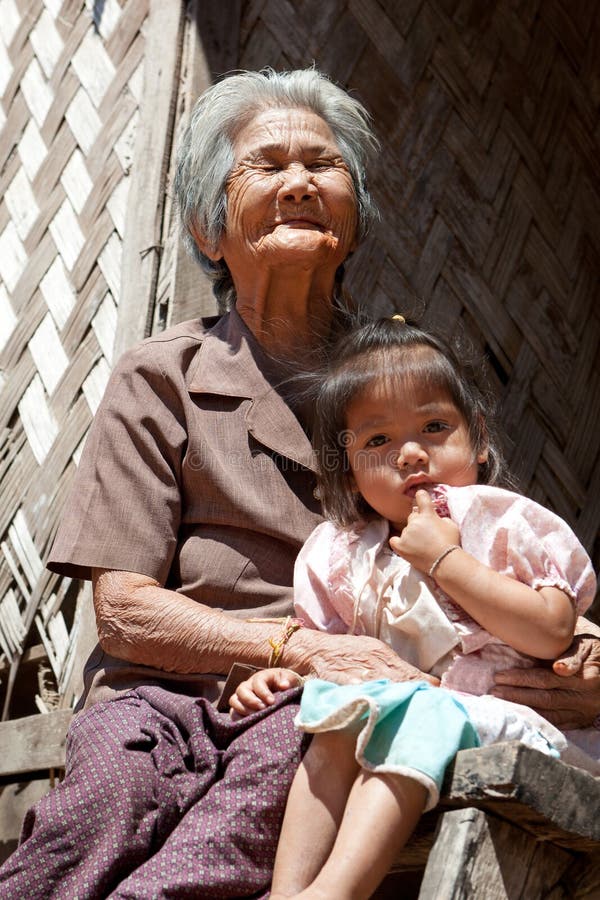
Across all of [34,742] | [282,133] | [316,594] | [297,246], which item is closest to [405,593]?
[316,594]

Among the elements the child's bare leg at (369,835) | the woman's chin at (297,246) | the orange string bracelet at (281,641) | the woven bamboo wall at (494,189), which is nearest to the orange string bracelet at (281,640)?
the orange string bracelet at (281,641)

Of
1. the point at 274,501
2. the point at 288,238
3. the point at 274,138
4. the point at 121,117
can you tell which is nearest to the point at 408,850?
the point at 274,501

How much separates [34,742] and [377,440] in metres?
1.28

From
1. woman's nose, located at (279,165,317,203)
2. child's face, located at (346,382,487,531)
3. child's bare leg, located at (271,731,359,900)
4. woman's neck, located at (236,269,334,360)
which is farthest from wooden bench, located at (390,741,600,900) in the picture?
woman's nose, located at (279,165,317,203)

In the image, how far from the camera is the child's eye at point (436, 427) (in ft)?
7.24

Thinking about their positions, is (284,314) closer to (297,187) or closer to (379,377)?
(297,187)

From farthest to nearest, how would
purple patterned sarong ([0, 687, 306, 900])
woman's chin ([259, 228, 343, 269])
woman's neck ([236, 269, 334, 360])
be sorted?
woman's neck ([236, 269, 334, 360])
woman's chin ([259, 228, 343, 269])
purple patterned sarong ([0, 687, 306, 900])

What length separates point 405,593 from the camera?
2.08 metres

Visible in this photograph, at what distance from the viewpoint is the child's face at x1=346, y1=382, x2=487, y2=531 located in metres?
2.17

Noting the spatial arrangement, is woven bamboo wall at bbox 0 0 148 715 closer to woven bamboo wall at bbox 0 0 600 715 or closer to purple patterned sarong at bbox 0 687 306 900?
woven bamboo wall at bbox 0 0 600 715

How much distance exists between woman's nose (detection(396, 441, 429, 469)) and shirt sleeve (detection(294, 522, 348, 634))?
0.20 meters

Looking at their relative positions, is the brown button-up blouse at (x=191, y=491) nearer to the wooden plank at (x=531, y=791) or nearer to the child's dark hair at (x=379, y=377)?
the child's dark hair at (x=379, y=377)

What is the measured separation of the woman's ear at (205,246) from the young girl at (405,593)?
46 cm

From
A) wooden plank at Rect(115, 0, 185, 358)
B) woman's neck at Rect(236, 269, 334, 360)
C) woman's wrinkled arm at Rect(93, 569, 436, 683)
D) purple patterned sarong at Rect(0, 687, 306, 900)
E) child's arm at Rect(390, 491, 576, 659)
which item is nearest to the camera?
purple patterned sarong at Rect(0, 687, 306, 900)
